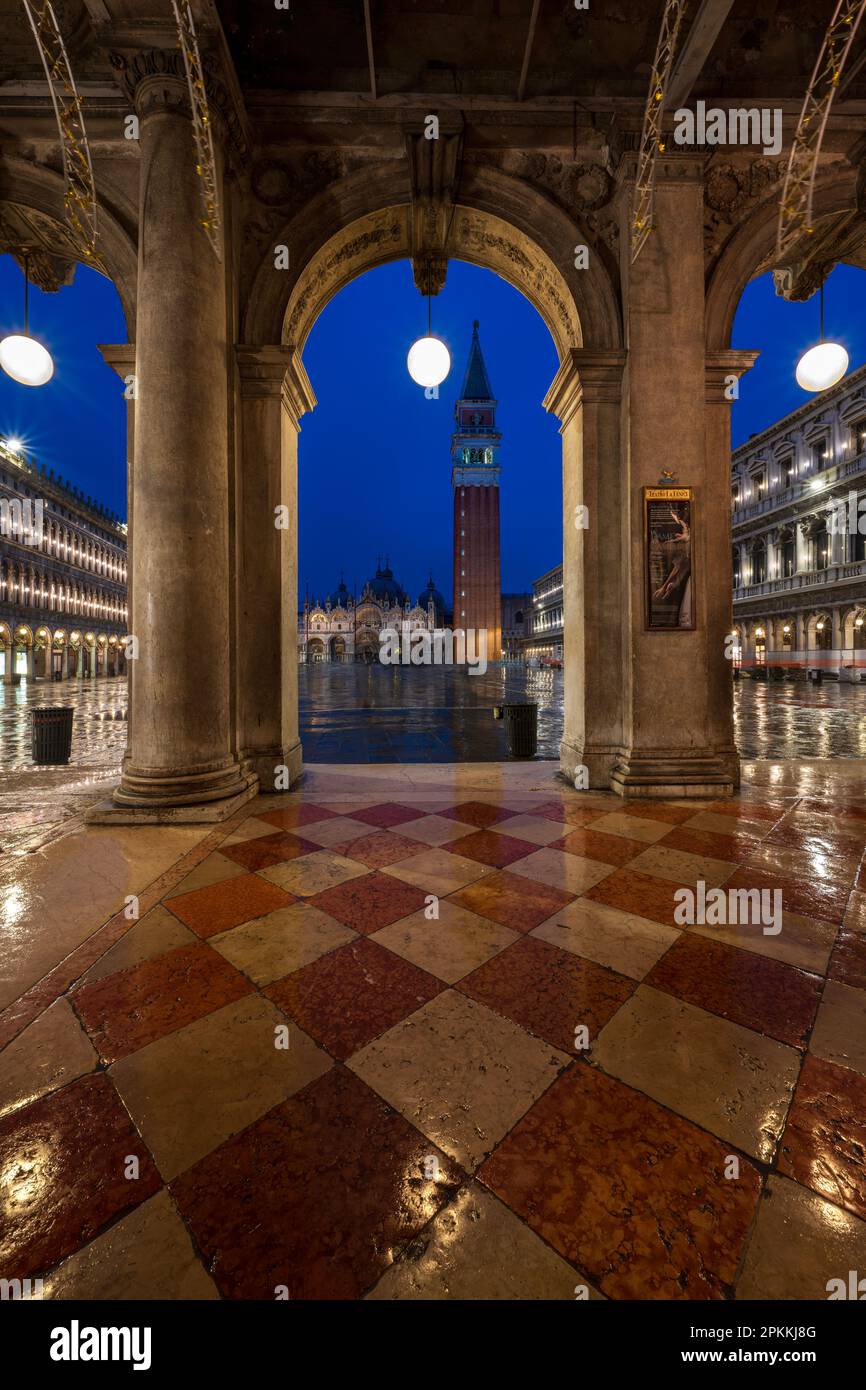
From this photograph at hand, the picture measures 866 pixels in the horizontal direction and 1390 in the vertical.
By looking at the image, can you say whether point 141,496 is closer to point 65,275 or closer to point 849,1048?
point 65,275

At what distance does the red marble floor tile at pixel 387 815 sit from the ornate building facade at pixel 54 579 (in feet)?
152

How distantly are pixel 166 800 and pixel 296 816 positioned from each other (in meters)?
1.14

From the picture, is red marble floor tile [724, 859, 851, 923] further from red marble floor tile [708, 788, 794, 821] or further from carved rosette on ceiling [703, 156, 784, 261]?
carved rosette on ceiling [703, 156, 784, 261]

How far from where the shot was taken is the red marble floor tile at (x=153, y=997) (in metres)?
2.01

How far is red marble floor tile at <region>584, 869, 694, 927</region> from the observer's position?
9.59 feet

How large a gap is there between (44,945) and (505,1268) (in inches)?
100

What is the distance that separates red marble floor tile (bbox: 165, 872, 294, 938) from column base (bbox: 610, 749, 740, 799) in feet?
12.1

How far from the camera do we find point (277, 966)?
243cm

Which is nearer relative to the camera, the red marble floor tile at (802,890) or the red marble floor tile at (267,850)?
the red marble floor tile at (802,890)

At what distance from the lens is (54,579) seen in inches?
1879

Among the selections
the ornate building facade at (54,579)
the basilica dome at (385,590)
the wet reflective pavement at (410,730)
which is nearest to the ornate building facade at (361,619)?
the basilica dome at (385,590)

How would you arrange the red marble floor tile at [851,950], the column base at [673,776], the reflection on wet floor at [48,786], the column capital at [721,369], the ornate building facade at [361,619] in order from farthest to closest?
the ornate building facade at [361,619] < the column capital at [721,369] < the column base at [673,776] < the reflection on wet floor at [48,786] < the red marble floor tile at [851,950]

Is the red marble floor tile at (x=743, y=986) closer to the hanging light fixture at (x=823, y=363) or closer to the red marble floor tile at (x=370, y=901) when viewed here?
the red marble floor tile at (x=370, y=901)

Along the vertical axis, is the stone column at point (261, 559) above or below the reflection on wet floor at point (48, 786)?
above
